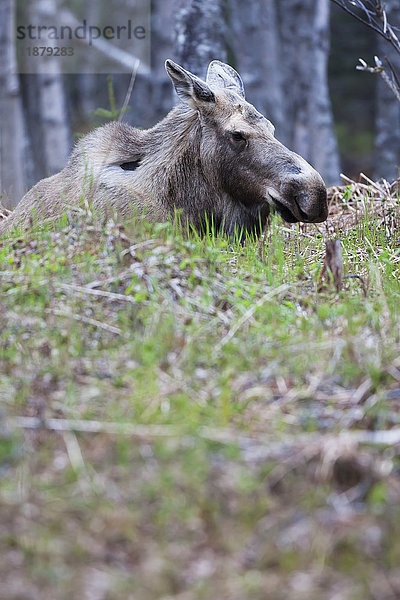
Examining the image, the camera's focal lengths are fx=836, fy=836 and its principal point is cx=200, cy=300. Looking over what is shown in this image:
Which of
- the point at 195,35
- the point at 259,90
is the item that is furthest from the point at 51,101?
the point at 195,35

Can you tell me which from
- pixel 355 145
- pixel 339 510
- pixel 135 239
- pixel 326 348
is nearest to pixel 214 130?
pixel 135 239

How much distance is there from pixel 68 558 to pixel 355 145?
28.6 metres

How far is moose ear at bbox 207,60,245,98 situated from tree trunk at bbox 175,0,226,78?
142cm

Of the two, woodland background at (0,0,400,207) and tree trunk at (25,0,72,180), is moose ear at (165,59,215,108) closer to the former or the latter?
woodland background at (0,0,400,207)

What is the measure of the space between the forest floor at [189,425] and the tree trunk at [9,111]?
10881 mm

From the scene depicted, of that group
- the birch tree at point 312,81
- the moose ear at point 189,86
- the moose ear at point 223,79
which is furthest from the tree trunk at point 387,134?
the moose ear at point 189,86

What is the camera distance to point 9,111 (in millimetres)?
16281

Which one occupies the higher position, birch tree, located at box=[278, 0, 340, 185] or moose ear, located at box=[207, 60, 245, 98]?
moose ear, located at box=[207, 60, 245, 98]

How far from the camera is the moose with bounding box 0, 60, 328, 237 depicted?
6.56 metres

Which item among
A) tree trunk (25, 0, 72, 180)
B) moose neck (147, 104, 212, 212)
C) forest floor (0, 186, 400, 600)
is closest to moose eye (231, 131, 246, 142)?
moose neck (147, 104, 212, 212)

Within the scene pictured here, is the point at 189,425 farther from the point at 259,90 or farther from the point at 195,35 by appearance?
the point at 259,90

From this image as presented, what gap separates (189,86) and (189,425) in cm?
383

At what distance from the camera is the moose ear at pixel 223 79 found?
23.9 feet

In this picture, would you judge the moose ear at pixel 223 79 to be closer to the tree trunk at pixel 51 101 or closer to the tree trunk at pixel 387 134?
the tree trunk at pixel 387 134
